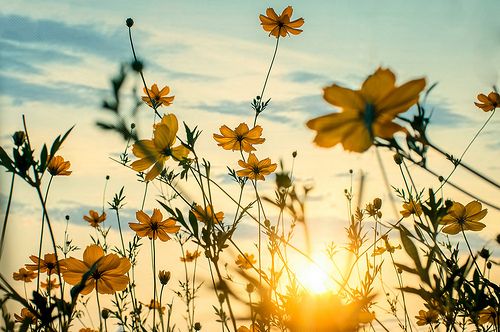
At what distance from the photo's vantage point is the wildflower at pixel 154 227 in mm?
2160

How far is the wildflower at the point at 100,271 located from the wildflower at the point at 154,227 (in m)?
0.92

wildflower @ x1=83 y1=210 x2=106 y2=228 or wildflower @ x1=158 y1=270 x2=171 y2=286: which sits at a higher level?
wildflower @ x1=83 y1=210 x2=106 y2=228

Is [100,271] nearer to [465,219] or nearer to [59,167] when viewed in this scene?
[465,219]

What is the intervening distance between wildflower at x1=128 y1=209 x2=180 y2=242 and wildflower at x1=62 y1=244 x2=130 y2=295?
3.02 feet

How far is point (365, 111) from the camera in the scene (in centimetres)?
55

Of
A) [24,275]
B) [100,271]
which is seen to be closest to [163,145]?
[100,271]

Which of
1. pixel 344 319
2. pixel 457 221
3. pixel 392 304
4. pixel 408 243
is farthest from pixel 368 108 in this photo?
pixel 392 304

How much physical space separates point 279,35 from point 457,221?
174 cm

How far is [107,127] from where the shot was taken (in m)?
0.69

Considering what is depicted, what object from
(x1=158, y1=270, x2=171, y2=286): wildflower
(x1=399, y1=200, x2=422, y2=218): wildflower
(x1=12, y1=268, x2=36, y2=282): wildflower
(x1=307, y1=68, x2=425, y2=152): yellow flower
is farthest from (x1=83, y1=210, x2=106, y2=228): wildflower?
(x1=307, y1=68, x2=425, y2=152): yellow flower

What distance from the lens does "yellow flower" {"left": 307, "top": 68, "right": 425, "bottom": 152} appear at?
0.56 m

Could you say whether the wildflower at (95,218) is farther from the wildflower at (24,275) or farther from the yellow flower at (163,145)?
the yellow flower at (163,145)

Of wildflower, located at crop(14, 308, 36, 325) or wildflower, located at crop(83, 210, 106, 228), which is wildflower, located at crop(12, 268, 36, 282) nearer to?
wildflower, located at crop(83, 210, 106, 228)

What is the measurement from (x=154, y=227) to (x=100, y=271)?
38.8 inches
